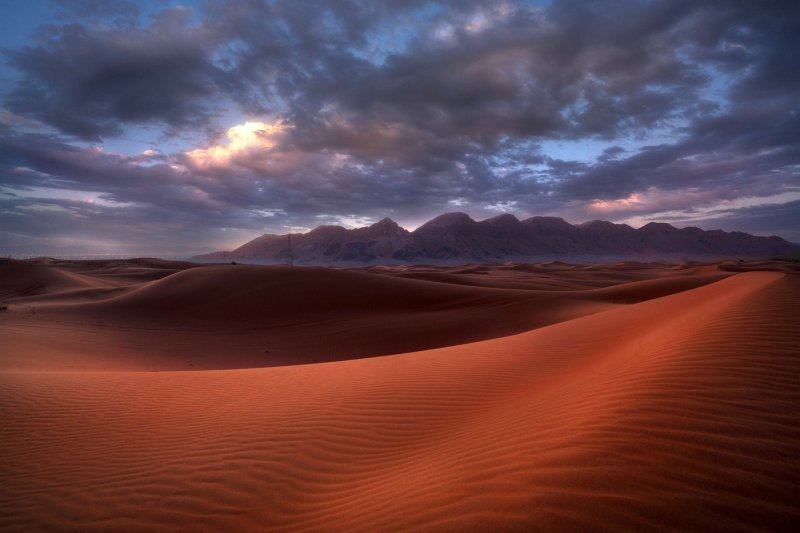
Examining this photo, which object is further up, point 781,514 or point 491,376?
point 781,514

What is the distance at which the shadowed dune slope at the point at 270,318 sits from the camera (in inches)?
511

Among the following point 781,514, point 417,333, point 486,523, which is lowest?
point 417,333

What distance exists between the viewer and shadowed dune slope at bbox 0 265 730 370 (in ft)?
42.6

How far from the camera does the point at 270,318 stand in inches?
771

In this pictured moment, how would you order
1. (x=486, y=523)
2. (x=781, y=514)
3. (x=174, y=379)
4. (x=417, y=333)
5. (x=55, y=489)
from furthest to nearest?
(x=417, y=333), (x=174, y=379), (x=55, y=489), (x=486, y=523), (x=781, y=514)

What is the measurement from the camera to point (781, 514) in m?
1.94

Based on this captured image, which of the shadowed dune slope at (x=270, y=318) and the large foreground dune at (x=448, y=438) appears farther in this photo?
the shadowed dune slope at (x=270, y=318)

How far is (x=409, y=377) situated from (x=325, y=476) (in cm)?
323

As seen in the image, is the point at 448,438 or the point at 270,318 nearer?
the point at 448,438

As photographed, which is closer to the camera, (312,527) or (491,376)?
(312,527)

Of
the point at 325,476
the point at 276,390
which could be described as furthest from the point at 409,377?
the point at 325,476

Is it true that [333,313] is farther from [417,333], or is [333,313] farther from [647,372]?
[647,372]

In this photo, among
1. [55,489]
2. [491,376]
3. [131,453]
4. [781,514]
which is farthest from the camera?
[491,376]

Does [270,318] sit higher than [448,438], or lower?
lower
